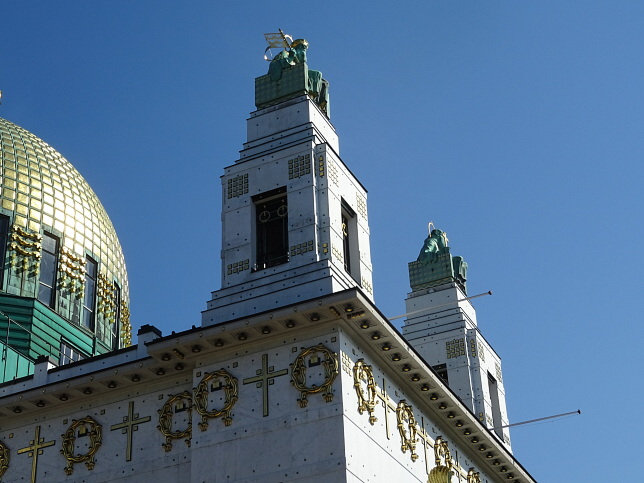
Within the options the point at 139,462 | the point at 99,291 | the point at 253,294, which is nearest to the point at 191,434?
the point at 139,462

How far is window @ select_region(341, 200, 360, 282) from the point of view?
28672mm

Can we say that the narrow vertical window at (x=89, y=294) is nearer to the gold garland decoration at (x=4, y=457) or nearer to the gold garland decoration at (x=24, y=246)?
the gold garland decoration at (x=24, y=246)

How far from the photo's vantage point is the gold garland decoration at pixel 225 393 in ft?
83.8

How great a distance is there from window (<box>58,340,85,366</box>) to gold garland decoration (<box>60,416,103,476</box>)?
1150cm

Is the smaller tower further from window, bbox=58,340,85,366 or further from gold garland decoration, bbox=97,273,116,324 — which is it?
window, bbox=58,340,85,366

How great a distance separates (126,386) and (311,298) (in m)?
5.37

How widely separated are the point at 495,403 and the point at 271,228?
14208mm

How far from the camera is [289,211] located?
1106 inches

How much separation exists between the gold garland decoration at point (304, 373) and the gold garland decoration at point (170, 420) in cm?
290

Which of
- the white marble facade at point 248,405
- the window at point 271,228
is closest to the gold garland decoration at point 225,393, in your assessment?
the white marble facade at point 248,405

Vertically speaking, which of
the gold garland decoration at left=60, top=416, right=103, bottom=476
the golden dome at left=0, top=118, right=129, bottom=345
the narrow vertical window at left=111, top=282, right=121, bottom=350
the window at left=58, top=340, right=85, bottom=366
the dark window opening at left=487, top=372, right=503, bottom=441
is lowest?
the gold garland decoration at left=60, top=416, right=103, bottom=476

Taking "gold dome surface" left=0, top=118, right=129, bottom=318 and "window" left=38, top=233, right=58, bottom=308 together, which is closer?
"window" left=38, top=233, right=58, bottom=308

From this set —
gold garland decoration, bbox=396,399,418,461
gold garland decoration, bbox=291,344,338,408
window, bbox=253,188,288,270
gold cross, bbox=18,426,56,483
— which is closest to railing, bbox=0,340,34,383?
gold cross, bbox=18,426,56,483

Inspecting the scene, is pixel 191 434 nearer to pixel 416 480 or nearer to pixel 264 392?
pixel 264 392
